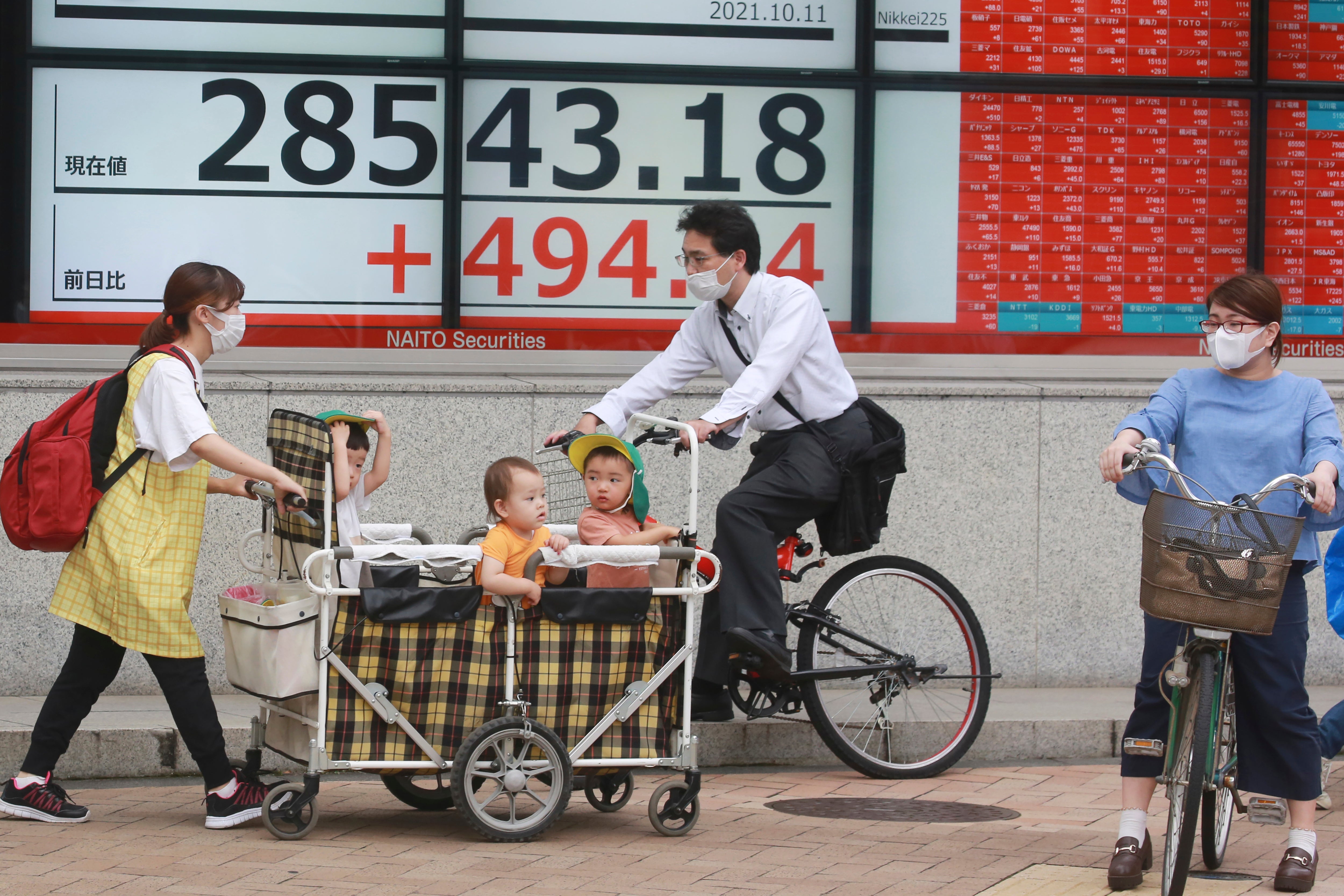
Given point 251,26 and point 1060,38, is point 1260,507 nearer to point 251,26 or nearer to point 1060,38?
point 1060,38

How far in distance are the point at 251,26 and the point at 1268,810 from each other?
5.70 m

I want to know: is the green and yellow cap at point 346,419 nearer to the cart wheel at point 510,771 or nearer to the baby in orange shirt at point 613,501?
the baby in orange shirt at point 613,501

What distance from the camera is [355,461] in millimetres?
5230

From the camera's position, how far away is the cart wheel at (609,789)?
5473 millimetres

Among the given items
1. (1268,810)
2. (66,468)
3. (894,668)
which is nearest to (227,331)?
(66,468)

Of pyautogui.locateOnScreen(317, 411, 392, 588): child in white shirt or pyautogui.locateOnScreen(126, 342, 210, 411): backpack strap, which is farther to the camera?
pyautogui.locateOnScreen(126, 342, 210, 411): backpack strap

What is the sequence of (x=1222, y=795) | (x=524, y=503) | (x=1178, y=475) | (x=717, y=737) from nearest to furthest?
(x=1178, y=475) < (x=1222, y=795) < (x=524, y=503) < (x=717, y=737)

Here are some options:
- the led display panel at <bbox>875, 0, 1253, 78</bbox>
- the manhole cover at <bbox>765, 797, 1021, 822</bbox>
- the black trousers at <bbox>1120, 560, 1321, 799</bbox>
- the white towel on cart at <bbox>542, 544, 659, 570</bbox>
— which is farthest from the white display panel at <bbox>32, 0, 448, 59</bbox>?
the black trousers at <bbox>1120, 560, 1321, 799</bbox>

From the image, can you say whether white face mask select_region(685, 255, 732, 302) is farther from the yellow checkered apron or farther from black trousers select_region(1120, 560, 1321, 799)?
black trousers select_region(1120, 560, 1321, 799)

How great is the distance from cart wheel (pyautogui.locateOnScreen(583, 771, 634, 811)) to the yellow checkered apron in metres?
1.35

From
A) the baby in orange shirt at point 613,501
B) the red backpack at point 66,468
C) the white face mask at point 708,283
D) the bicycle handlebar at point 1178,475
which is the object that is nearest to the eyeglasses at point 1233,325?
the bicycle handlebar at point 1178,475

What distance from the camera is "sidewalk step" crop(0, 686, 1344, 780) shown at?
6082 mm

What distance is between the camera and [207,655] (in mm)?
7375

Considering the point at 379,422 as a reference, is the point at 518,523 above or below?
below
